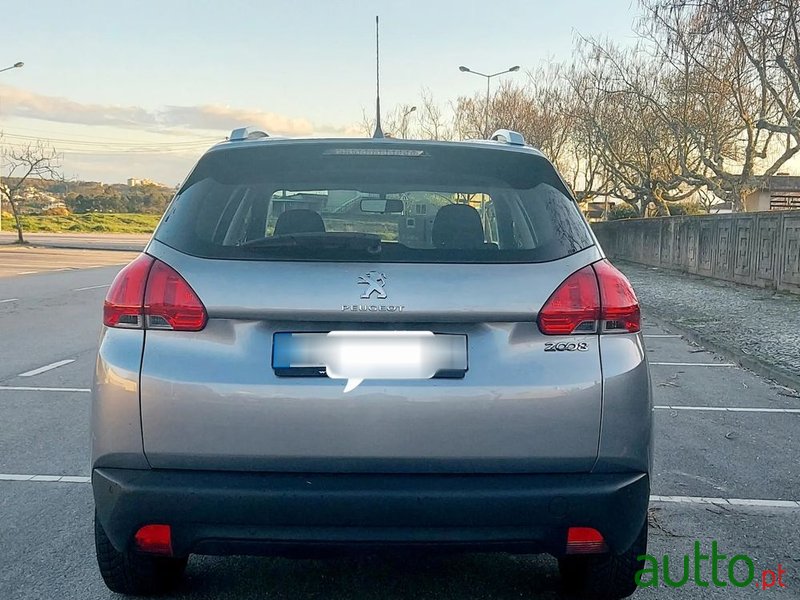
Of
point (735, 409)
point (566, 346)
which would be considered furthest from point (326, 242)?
point (735, 409)

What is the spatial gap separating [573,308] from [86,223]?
6425 centimetres

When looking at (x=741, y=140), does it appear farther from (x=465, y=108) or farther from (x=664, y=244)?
(x=465, y=108)

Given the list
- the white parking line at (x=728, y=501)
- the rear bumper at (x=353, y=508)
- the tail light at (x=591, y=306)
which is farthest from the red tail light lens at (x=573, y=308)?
the white parking line at (x=728, y=501)

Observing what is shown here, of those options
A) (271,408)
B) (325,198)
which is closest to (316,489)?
(271,408)

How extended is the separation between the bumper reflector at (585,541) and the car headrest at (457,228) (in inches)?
37.1

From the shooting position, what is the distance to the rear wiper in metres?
2.51

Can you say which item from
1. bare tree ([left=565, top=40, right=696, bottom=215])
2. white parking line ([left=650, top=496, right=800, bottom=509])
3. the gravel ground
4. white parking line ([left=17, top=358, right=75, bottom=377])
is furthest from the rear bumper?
bare tree ([left=565, top=40, right=696, bottom=215])

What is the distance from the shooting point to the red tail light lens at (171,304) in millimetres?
2418

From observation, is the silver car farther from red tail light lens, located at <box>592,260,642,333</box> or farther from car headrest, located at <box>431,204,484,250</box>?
car headrest, located at <box>431,204,484,250</box>

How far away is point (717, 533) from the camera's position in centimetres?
375

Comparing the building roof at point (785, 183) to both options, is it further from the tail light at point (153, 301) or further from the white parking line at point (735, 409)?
the tail light at point (153, 301)

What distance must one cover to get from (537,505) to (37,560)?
7.13 ft

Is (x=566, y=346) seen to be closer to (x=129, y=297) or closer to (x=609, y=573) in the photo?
(x=609, y=573)

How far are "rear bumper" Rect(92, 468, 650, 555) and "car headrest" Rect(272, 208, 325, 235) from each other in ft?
3.03
